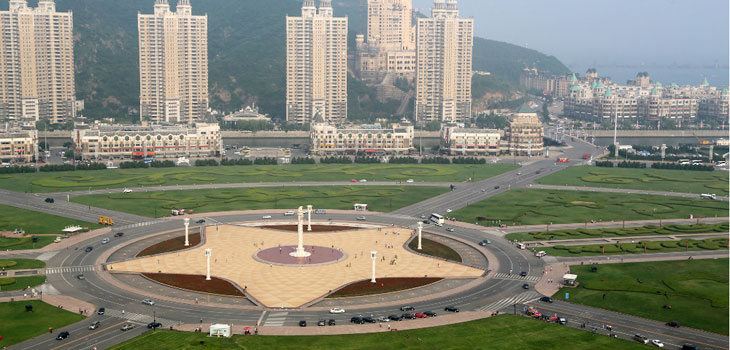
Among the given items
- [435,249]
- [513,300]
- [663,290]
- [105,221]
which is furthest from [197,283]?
[663,290]

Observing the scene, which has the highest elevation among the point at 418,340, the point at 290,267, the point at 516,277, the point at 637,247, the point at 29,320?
the point at 637,247

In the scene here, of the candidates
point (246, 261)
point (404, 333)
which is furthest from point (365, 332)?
point (246, 261)

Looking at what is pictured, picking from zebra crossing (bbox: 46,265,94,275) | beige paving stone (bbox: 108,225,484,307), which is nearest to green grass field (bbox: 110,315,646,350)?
beige paving stone (bbox: 108,225,484,307)

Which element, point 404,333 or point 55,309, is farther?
point 55,309

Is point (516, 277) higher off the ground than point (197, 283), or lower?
higher

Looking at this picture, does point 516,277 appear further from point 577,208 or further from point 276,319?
point 577,208

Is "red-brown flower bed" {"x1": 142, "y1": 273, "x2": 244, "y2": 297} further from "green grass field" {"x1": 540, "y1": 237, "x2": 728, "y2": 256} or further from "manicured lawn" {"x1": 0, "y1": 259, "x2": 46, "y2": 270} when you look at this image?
"green grass field" {"x1": 540, "y1": 237, "x2": 728, "y2": 256}

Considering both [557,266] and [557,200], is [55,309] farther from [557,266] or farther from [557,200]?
[557,200]
